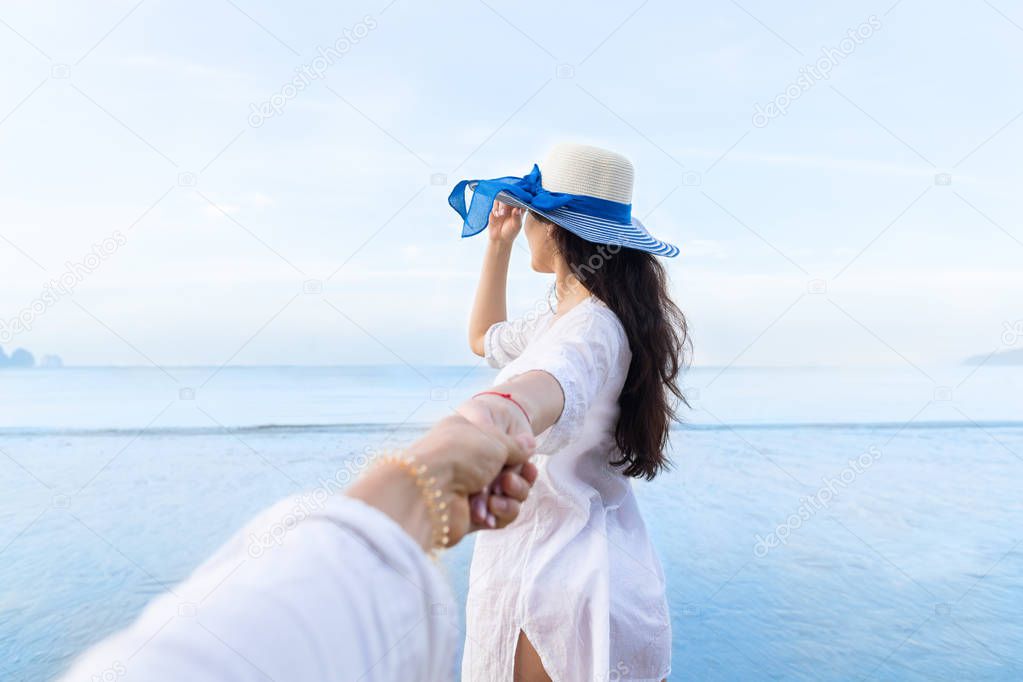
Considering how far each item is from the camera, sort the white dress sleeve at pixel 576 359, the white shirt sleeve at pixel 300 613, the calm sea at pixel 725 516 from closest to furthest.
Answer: the white shirt sleeve at pixel 300 613 → the white dress sleeve at pixel 576 359 → the calm sea at pixel 725 516

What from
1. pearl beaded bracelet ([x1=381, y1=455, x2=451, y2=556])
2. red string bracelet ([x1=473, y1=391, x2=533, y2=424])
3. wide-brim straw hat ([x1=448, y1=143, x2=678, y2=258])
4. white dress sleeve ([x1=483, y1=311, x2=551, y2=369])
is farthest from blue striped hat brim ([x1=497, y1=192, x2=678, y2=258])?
pearl beaded bracelet ([x1=381, y1=455, x2=451, y2=556])

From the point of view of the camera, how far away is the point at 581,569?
1.40 m

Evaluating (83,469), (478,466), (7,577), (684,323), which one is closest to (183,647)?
(478,466)

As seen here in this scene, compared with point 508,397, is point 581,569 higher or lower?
lower

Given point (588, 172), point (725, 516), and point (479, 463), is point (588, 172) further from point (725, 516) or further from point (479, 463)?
point (725, 516)

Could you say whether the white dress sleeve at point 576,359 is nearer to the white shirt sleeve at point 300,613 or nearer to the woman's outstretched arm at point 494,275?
the woman's outstretched arm at point 494,275

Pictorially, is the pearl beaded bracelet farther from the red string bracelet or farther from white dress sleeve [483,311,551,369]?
white dress sleeve [483,311,551,369]

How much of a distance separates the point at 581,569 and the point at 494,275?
740mm

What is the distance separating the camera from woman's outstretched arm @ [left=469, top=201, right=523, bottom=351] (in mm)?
1783

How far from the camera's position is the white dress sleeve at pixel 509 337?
1.81 m

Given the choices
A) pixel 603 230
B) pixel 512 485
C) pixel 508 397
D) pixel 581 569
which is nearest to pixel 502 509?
pixel 512 485

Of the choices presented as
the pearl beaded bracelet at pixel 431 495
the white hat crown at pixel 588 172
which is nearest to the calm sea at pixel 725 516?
the pearl beaded bracelet at pixel 431 495

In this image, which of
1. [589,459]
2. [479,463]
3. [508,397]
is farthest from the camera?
[589,459]

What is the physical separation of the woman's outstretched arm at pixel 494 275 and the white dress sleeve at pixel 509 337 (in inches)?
1.3
